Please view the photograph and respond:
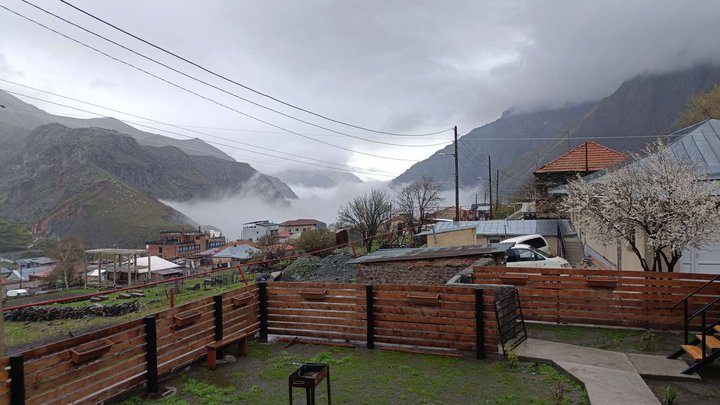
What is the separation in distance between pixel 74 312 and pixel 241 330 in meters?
28.8

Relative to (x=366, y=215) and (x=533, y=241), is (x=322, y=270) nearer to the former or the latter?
(x=533, y=241)

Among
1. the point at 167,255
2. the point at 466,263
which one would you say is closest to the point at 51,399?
the point at 466,263

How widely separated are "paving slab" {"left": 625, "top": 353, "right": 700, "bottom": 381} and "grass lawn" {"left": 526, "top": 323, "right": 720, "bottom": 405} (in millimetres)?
99

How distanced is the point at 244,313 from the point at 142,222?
167753mm

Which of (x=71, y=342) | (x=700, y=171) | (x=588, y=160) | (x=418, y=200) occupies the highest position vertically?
(x=588, y=160)

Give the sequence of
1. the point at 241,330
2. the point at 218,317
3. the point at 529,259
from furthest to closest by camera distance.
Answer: the point at 529,259 → the point at 241,330 → the point at 218,317

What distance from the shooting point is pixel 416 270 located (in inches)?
611

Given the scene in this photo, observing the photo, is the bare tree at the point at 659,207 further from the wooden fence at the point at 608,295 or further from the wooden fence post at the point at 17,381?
the wooden fence post at the point at 17,381

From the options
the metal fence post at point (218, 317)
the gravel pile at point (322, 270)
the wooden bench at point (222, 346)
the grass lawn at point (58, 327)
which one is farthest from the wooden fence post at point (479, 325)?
the grass lawn at point (58, 327)

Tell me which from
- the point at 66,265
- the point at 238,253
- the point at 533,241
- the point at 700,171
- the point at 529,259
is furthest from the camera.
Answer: the point at 238,253

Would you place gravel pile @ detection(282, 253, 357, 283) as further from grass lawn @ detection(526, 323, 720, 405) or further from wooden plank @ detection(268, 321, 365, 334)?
grass lawn @ detection(526, 323, 720, 405)

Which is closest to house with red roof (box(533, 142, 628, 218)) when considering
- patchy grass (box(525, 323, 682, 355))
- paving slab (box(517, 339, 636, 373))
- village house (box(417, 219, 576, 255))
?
village house (box(417, 219, 576, 255))

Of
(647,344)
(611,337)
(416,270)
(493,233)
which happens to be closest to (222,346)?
(611,337)

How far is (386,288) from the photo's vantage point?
8930 mm
